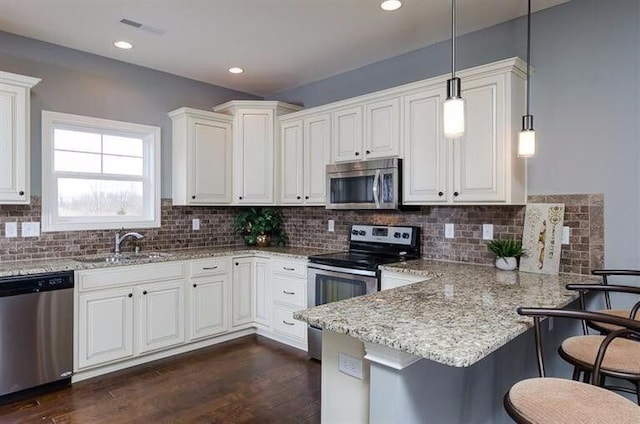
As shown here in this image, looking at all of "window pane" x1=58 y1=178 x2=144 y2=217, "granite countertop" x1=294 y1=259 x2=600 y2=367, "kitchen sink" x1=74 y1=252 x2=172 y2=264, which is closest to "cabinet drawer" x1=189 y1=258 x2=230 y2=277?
"kitchen sink" x1=74 y1=252 x2=172 y2=264

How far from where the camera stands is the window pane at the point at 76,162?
3.54 meters

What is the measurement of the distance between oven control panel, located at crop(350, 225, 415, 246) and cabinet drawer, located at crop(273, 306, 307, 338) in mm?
944

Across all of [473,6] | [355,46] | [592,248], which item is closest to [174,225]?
[355,46]

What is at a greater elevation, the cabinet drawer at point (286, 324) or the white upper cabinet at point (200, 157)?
the white upper cabinet at point (200, 157)

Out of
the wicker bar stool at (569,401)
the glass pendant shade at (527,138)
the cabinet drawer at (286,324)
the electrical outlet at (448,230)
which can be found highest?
the glass pendant shade at (527,138)

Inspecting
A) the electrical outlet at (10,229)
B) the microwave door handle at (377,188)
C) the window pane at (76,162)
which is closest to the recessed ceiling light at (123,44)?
the window pane at (76,162)

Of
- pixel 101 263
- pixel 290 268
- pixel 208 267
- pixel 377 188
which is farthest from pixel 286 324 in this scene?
pixel 101 263

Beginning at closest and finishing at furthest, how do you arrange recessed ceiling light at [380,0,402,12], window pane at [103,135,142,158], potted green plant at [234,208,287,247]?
recessed ceiling light at [380,0,402,12]
window pane at [103,135,142,158]
potted green plant at [234,208,287,247]

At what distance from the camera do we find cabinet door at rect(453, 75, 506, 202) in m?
2.74

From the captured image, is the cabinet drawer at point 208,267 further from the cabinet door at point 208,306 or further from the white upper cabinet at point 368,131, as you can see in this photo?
the white upper cabinet at point 368,131

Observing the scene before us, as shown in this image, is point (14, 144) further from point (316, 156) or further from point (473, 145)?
point (473, 145)

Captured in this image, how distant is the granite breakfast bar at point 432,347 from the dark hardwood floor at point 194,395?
1.08 metres

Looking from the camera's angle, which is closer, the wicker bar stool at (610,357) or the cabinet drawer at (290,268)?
the wicker bar stool at (610,357)

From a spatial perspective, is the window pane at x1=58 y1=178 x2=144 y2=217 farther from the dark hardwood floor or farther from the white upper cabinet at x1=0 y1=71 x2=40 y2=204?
the dark hardwood floor
